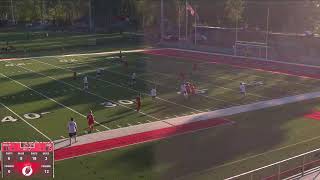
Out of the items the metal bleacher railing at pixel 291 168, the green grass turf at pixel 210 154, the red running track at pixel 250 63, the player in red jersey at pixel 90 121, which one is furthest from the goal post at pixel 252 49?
the metal bleacher railing at pixel 291 168

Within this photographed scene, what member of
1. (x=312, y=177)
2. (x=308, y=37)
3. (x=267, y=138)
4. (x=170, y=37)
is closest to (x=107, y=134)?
(x=267, y=138)

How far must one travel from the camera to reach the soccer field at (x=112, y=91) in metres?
23.4

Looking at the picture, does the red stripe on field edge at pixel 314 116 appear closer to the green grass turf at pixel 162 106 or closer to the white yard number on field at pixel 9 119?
the green grass turf at pixel 162 106

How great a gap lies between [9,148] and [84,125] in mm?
10917

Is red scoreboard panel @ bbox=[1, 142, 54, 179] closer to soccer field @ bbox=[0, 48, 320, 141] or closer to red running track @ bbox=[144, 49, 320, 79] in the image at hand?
soccer field @ bbox=[0, 48, 320, 141]

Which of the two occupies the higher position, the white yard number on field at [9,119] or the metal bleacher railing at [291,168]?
the metal bleacher railing at [291,168]

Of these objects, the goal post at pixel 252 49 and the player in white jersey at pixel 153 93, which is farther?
the goal post at pixel 252 49

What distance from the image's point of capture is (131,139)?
20.1 m

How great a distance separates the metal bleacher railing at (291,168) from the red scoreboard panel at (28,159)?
4978 millimetres

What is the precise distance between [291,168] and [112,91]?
1784 cm

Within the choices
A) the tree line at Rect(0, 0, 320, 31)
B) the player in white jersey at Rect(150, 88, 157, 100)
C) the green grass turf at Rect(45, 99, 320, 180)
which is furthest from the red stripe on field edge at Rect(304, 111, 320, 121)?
the tree line at Rect(0, 0, 320, 31)

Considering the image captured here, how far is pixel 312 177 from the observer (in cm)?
1479

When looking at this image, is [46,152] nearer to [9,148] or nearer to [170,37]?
[9,148]

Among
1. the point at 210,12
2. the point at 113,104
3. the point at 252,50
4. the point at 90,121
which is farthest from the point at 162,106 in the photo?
the point at 210,12
